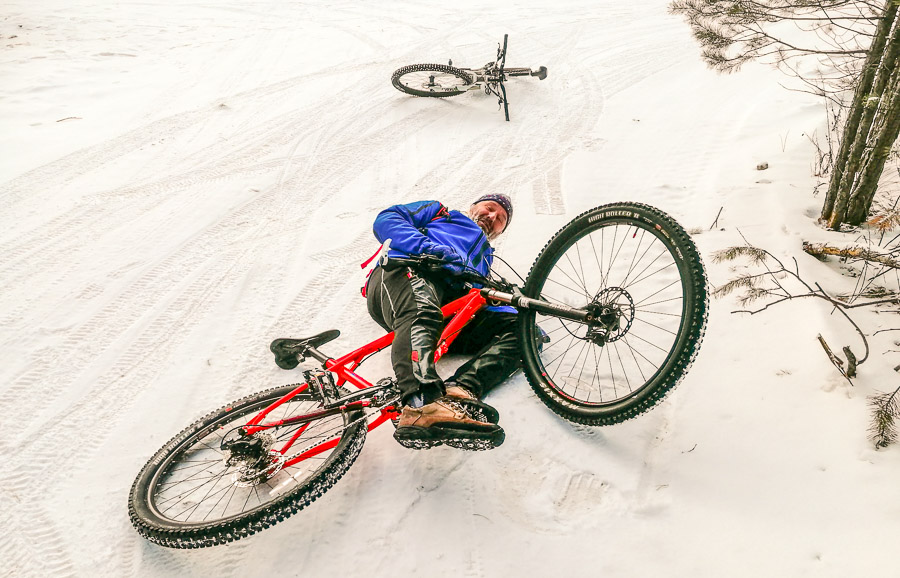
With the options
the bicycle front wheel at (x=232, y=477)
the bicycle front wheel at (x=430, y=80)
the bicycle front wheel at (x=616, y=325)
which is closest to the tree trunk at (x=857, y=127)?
the bicycle front wheel at (x=616, y=325)

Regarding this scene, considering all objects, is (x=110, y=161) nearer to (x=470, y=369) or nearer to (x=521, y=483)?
(x=470, y=369)

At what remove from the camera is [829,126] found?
5.04 m

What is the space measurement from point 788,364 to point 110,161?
6.24 metres

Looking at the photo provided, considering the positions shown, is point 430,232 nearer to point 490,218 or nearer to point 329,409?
point 490,218

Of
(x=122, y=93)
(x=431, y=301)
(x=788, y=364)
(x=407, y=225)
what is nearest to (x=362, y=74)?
(x=122, y=93)

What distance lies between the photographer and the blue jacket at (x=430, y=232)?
2.89m

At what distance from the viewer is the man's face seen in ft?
11.5

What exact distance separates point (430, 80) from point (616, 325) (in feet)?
19.1

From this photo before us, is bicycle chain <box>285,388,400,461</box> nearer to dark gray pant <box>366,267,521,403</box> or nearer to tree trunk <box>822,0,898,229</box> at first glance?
dark gray pant <box>366,267,521,403</box>

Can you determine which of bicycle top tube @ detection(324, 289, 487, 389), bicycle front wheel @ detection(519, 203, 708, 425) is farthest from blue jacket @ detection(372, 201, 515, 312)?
bicycle front wheel @ detection(519, 203, 708, 425)

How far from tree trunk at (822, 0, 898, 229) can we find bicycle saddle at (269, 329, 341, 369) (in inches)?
136

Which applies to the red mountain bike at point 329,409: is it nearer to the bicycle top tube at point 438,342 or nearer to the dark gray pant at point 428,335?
the bicycle top tube at point 438,342

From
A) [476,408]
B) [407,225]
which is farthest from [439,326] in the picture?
[407,225]

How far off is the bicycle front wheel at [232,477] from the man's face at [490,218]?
1.57 metres
